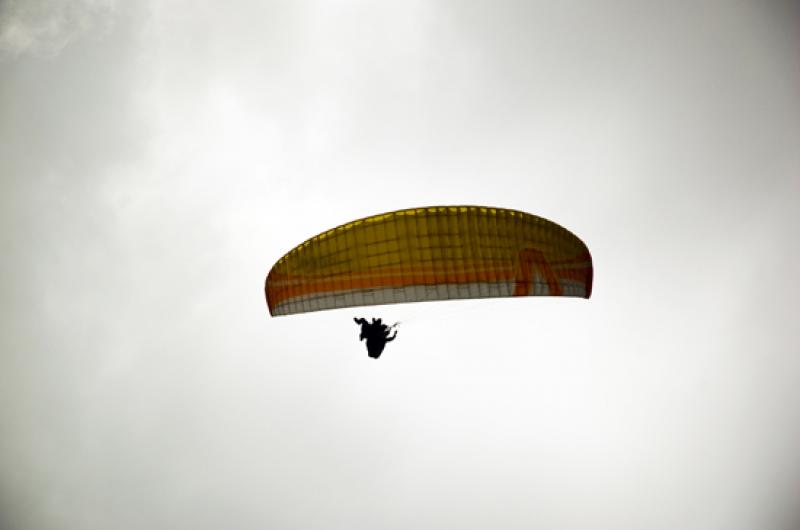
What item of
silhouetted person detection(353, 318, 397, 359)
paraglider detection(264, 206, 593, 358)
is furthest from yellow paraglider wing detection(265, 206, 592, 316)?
silhouetted person detection(353, 318, 397, 359)

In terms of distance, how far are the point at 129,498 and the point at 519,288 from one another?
214 meters

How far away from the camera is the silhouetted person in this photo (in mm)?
14469

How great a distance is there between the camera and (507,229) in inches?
458

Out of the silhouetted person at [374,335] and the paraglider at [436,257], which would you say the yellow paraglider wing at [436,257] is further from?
the silhouetted person at [374,335]

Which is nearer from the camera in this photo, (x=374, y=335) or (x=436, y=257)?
(x=436, y=257)

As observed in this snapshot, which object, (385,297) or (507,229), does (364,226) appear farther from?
(507,229)

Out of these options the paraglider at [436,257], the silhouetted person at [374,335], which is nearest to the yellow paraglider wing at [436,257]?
the paraglider at [436,257]

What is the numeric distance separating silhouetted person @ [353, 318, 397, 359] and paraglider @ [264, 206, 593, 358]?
2938mm

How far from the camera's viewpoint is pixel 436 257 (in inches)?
448

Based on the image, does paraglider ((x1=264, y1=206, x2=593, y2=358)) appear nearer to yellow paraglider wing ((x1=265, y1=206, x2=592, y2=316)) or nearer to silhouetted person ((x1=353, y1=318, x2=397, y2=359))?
yellow paraglider wing ((x1=265, y1=206, x2=592, y2=316))

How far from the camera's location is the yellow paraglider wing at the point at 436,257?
37.3 feet

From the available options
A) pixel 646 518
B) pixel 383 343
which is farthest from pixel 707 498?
pixel 383 343

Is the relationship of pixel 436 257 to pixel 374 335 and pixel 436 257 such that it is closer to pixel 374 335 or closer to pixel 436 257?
pixel 436 257

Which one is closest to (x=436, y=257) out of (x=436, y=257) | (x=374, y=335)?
(x=436, y=257)
